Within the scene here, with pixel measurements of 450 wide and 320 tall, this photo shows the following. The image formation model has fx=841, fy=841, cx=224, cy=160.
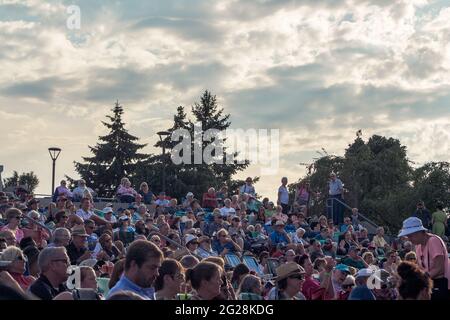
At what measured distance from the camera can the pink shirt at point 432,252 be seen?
9883 mm

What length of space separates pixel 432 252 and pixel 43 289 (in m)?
4.74

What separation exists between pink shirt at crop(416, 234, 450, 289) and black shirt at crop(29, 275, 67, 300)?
455 cm

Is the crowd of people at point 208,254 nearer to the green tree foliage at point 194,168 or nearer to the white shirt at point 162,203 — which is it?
the white shirt at point 162,203

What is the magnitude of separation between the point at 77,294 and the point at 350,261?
483 inches

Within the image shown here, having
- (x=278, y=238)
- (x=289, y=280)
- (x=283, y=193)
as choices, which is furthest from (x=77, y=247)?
(x=283, y=193)

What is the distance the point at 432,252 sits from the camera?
32.7 ft

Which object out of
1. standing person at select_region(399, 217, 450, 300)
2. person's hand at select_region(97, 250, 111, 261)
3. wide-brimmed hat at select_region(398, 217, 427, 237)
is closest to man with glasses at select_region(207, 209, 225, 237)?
person's hand at select_region(97, 250, 111, 261)

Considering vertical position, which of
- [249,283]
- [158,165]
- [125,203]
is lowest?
[249,283]

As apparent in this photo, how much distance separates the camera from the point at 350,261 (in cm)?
1834

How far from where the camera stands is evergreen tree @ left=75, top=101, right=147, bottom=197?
54.6 metres

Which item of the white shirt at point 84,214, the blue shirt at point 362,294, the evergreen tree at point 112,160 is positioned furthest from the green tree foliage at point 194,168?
the blue shirt at point 362,294

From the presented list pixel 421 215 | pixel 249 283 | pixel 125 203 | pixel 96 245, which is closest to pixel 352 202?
pixel 421 215

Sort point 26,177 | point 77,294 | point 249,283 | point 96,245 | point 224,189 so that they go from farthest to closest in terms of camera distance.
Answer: point 26,177
point 224,189
point 96,245
point 249,283
point 77,294
